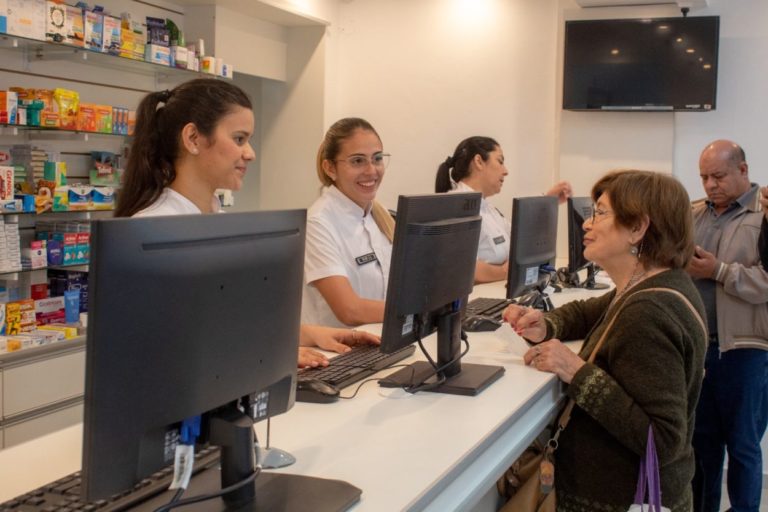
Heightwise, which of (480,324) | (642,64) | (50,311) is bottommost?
(50,311)

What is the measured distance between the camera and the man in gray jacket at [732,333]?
3.56 m

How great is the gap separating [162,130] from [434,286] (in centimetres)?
88

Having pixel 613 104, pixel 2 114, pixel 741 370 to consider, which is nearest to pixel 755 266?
pixel 741 370

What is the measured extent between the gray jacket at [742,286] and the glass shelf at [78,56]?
112 inches

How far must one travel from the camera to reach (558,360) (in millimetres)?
2246

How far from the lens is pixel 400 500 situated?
1.42m

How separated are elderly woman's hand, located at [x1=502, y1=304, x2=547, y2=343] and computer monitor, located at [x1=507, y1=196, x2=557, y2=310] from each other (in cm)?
29

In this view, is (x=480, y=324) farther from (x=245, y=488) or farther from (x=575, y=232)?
(x=245, y=488)

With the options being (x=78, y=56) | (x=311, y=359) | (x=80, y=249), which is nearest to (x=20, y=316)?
(x=80, y=249)

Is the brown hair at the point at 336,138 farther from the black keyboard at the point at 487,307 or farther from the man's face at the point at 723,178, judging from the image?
the man's face at the point at 723,178

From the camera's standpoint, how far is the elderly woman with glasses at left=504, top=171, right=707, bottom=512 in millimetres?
1977

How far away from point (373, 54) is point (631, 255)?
435cm

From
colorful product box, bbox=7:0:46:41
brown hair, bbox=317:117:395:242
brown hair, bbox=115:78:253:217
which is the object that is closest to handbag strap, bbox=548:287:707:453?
brown hair, bbox=317:117:395:242

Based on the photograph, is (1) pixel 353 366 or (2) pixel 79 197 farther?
(2) pixel 79 197
